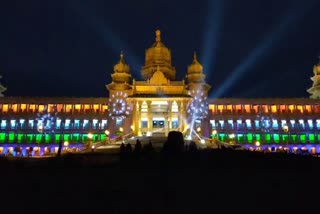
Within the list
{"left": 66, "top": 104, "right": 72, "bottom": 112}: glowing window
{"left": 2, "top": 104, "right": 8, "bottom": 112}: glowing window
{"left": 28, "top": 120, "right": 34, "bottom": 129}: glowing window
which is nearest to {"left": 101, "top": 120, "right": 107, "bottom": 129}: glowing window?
{"left": 66, "top": 104, "right": 72, "bottom": 112}: glowing window

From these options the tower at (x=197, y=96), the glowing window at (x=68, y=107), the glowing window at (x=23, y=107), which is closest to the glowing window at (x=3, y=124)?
the glowing window at (x=23, y=107)

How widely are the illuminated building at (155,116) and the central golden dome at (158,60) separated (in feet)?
0.89

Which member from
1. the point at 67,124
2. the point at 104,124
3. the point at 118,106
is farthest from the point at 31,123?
the point at 118,106

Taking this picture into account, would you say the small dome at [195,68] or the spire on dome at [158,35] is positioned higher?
the spire on dome at [158,35]

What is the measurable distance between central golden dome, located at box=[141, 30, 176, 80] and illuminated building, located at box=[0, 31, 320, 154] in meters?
0.27

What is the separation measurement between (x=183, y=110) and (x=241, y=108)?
1627 centimetres

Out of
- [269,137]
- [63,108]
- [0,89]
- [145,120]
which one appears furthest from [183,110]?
[0,89]

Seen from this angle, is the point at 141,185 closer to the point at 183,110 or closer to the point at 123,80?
the point at 183,110

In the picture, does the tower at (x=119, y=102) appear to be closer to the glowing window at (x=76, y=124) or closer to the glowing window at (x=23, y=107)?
the glowing window at (x=76, y=124)

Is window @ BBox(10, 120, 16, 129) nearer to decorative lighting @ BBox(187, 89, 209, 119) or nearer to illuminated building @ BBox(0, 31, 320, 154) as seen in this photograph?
illuminated building @ BBox(0, 31, 320, 154)

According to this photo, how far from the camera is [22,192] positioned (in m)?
12.2

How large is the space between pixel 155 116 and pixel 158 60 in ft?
49.1

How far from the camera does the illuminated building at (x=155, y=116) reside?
61.8 meters

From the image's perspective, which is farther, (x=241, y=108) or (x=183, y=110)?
(x=241, y=108)
